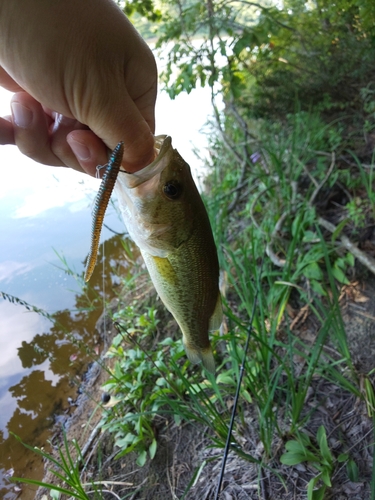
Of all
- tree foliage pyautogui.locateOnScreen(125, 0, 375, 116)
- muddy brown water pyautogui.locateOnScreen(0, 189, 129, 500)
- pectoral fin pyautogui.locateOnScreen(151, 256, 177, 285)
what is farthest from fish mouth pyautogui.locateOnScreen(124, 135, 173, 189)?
tree foliage pyautogui.locateOnScreen(125, 0, 375, 116)

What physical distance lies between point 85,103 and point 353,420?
199 cm

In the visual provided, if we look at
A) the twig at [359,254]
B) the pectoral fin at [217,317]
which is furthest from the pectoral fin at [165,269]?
the twig at [359,254]

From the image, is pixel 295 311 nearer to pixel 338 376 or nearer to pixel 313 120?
pixel 338 376

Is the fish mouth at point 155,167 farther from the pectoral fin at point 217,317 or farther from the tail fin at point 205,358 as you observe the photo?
the tail fin at point 205,358

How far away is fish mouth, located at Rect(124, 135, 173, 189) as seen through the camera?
120 centimetres

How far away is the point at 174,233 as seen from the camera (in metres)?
1.34

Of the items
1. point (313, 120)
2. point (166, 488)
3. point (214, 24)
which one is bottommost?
point (166, 488)

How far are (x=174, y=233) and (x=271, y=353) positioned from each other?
0.95 meters

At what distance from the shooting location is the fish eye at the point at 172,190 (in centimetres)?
124

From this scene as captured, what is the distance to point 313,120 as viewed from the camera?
3.92 m

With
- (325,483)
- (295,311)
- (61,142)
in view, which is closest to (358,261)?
(295,311)

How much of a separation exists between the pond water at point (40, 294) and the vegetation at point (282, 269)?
0.53 m

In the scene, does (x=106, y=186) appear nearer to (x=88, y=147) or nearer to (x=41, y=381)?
(x=88, y=147)

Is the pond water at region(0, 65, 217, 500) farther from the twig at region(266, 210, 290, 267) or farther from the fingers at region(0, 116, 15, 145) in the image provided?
the twig at region(266, 210, 290, 267)
